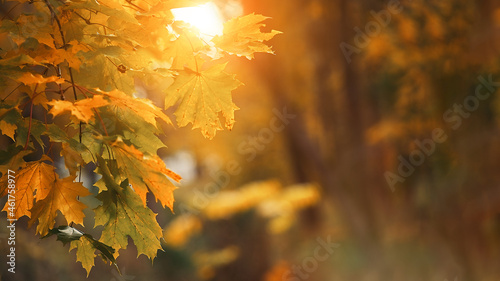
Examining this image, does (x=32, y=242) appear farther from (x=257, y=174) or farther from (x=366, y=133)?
(x=257, y=174)

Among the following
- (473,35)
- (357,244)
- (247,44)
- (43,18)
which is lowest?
(357,244)

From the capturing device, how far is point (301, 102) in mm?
11945

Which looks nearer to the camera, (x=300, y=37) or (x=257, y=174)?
(x=300, y=37)

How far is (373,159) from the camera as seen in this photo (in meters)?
10.5

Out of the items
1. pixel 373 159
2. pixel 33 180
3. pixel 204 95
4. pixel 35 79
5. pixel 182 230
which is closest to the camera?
pixel 35 79

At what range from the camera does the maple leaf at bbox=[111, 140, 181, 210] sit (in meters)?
1.38

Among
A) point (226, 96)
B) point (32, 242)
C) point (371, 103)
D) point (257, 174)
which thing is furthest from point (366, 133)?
point (257, 174)

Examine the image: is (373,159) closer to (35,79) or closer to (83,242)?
(83,242)

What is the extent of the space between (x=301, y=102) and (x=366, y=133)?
99.3 inches

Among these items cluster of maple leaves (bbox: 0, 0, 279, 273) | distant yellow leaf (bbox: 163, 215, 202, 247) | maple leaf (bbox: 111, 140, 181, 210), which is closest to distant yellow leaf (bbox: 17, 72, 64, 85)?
cluster of maple leaves (bbox: 0, 0, 279, 273)

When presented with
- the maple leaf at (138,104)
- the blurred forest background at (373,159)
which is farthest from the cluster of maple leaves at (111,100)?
the blurred forest background at (373,159)

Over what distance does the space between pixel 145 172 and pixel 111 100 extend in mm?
243

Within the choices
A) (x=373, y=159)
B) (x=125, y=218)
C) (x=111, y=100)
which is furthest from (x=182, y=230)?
(x=111, y=100)

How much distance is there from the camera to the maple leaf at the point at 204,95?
1.66 m
